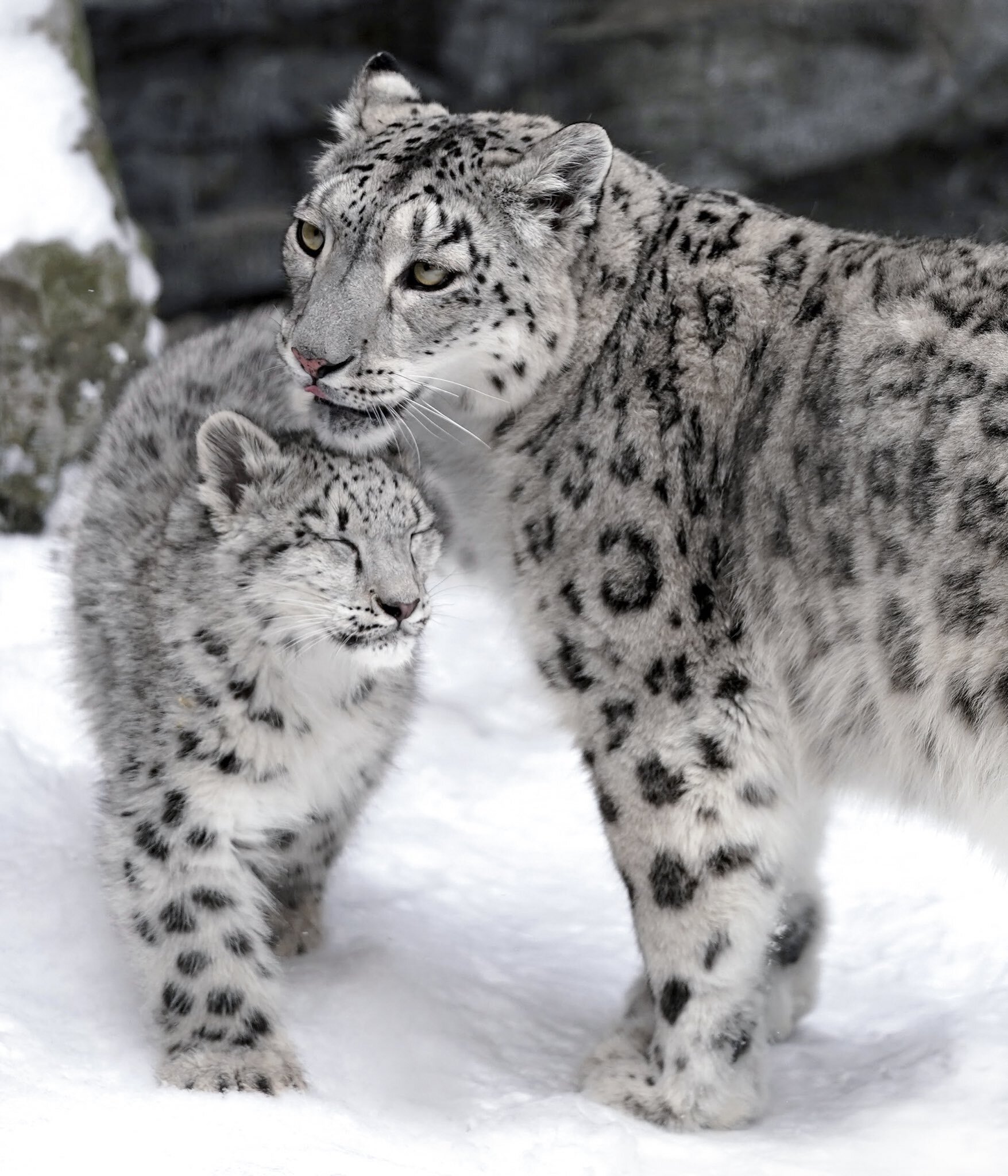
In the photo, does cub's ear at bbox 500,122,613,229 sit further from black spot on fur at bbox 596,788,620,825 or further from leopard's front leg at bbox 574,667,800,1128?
black spot on fur at bbox 596,788,620,825

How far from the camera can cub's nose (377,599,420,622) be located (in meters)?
4.16

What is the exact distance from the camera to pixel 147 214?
921 cm

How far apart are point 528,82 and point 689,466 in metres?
5.43

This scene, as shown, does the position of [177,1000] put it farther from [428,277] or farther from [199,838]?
[428,277]

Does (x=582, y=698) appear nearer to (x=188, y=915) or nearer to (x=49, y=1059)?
(x=188, y=915)

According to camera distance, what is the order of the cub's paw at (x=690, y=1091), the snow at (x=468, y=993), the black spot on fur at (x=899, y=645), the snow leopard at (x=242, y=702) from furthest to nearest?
1. the cub's paw at (x=690, y=1091)
2. the snow leopard at (x=242, y=702)
3. the snow at (x=468, y=993)
4. the black spot on fur at (x=899, y=645)

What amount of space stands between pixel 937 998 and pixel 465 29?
5960 mm

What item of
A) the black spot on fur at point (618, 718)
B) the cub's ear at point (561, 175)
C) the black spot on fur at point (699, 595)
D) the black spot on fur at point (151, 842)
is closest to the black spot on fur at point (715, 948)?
the black spot on fur at point (618, 718)

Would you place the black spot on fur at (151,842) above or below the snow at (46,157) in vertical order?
below

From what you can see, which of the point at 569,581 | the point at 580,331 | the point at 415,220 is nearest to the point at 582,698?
the point at 569,581

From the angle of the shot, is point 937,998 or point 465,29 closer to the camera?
point 937,998

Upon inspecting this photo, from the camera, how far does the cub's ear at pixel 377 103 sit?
4891 millimetres

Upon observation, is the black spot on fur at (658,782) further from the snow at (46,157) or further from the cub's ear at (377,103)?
the snow at (46,157)

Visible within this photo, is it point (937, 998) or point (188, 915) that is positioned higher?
point (188, 915)
